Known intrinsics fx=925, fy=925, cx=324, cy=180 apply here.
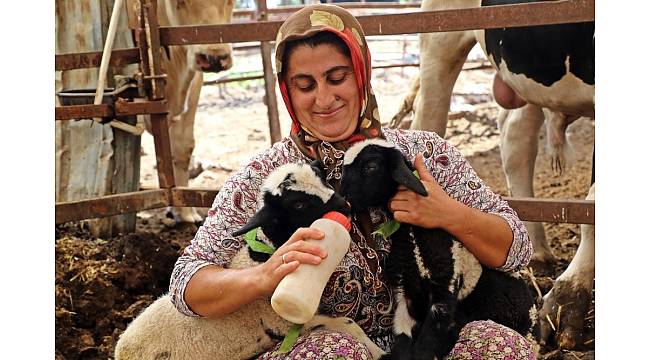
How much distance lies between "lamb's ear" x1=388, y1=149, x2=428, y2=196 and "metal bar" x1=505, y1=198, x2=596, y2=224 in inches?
66.5

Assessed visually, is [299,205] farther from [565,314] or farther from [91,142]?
[91,142]

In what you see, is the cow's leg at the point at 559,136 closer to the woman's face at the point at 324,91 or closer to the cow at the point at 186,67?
the cow at the point at 186,67

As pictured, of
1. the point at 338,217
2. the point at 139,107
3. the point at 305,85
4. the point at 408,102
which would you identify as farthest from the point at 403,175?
the point at 408,102

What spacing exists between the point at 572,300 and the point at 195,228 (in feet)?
9.74

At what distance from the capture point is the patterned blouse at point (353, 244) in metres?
2.68

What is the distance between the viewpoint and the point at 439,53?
6.14 metres

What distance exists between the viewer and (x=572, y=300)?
14.1ft

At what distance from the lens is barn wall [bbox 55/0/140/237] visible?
5738 mm

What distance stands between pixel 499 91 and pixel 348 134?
332 centimetres

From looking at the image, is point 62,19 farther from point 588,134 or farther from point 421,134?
point 588,134

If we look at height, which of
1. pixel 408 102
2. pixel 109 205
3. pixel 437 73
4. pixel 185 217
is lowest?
pixel 185 217

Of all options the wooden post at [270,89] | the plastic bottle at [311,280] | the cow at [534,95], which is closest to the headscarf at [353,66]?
the plastic bottle at [311,280]

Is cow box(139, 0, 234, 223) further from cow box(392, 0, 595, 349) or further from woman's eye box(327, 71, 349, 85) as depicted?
woman's eye box(327, 71, 349, 85)

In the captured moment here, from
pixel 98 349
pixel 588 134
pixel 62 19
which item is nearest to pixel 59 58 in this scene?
pixel 62 19
